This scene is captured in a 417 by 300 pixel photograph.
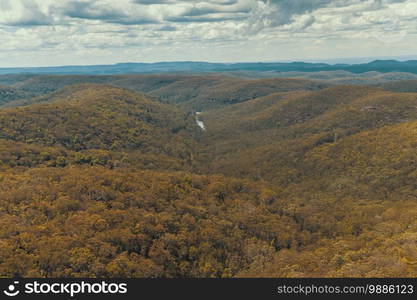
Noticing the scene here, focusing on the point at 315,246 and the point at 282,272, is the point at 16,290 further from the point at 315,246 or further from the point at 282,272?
the point at 315,246

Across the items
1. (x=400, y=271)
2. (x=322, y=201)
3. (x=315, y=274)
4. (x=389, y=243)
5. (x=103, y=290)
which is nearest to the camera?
(x=103, y=290)

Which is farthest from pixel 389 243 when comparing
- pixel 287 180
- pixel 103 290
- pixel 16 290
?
pixel 287 180

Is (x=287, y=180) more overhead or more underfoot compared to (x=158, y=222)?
more underfoot

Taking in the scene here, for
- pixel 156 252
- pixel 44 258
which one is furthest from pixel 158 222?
pixel 44 258

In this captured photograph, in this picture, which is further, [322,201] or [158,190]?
[322,201]

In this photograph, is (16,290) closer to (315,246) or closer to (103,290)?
(103,290)

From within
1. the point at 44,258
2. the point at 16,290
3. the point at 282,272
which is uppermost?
the point at 16,290

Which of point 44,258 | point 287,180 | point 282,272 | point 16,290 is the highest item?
point 16,290

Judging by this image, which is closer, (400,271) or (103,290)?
(103,290)

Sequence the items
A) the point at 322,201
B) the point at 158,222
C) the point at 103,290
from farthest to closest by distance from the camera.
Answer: the point at 322,201 < the point at 158,222 < the point at 103,290
